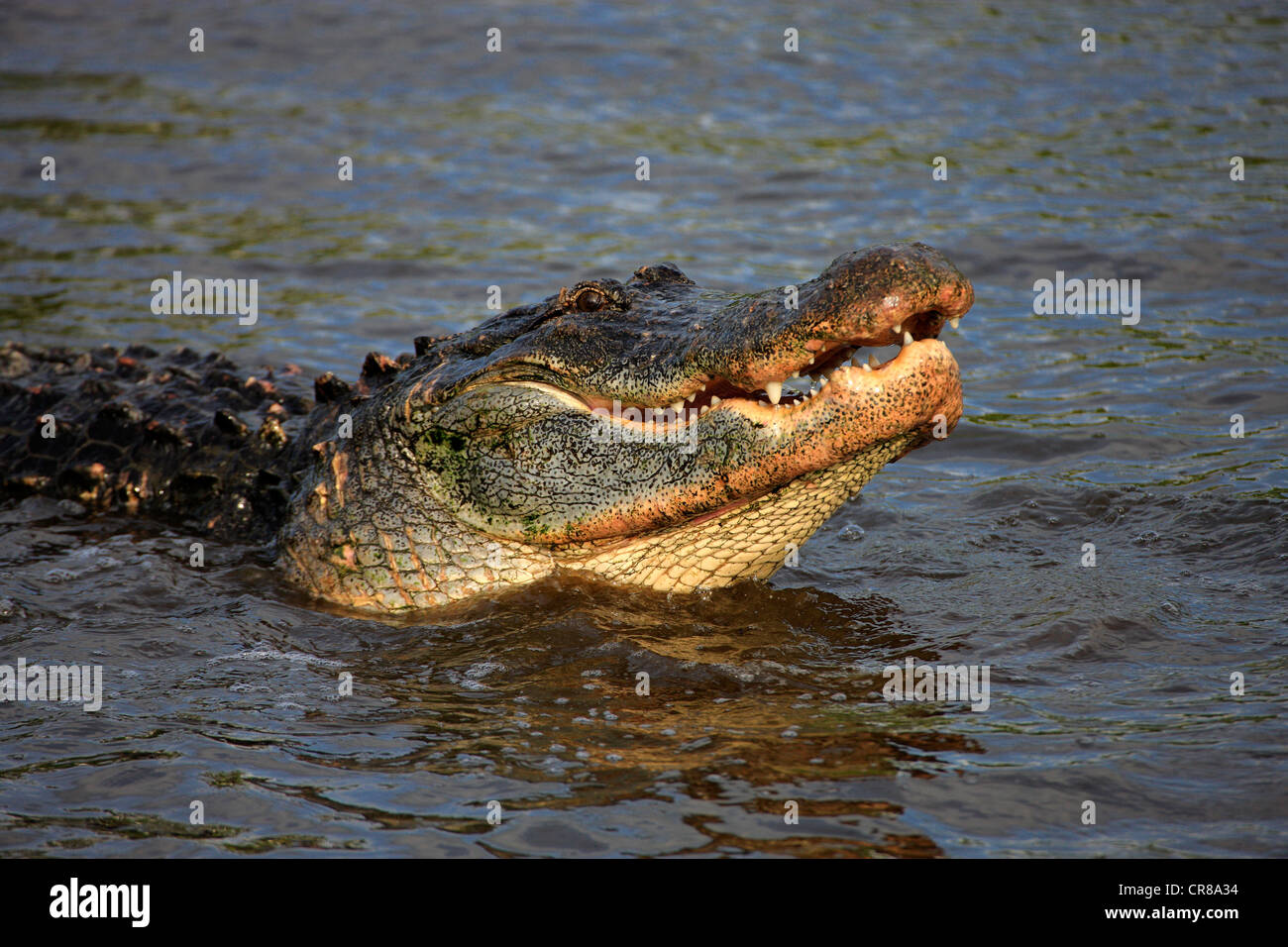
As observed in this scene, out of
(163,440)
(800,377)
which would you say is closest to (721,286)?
(163,440)

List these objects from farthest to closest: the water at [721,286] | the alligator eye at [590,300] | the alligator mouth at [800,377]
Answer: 1. the alligator eye at [590,300]
2. the alligator mouth at [800,377]
3. the water at [721,286]

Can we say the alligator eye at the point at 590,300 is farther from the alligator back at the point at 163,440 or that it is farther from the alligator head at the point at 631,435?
the alligator back at the point at 163,440

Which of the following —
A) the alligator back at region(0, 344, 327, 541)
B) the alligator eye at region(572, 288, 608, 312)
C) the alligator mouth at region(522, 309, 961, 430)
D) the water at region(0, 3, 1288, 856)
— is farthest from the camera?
the alligator back at region(0, 344, 327, 541)

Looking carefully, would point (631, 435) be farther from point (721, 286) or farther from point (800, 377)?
point (721, 286)

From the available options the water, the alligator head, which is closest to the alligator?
the alligator head

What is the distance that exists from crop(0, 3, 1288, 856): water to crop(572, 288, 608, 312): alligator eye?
3.60 feet

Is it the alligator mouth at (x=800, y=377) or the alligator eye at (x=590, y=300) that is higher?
the alligator eye at (x=590, y=300)

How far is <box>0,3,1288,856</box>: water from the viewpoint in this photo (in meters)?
3.71

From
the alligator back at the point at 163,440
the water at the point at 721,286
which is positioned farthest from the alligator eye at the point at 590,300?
the alligator back at the point at 163,440

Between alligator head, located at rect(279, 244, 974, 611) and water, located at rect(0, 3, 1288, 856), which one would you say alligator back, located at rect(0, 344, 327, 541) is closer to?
water, located at rect(0, 3, 1288, 856)

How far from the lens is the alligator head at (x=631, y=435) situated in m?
4.00

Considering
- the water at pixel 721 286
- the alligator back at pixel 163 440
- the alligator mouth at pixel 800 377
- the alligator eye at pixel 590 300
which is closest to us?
the water at pixel 721 286
